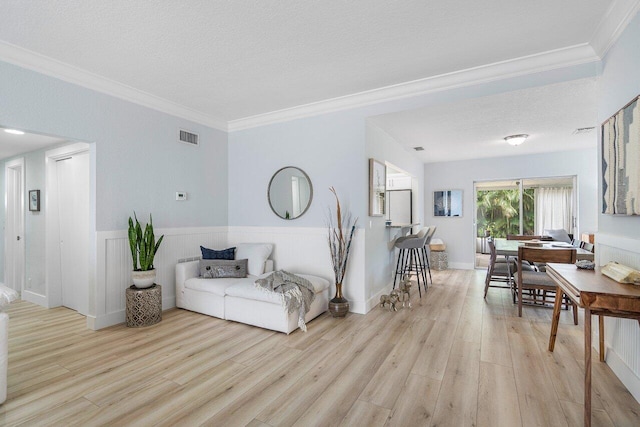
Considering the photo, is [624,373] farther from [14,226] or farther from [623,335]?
[14,226]

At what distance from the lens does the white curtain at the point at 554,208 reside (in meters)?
6.03

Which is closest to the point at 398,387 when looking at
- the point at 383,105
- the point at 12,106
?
the point at 383,105

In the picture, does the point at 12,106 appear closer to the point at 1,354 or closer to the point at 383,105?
the point at 1,354

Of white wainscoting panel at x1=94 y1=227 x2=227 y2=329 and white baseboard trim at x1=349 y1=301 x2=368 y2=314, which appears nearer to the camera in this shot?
white wainscoting panel at x1=94 y1=227 x2=227 y2=329

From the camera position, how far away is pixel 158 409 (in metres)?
1.91

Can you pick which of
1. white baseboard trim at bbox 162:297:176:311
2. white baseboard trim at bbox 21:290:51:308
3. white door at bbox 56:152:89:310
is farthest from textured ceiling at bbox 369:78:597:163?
white baseboard trim at bbox 21:290:51:308

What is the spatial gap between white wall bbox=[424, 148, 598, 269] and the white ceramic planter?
5.81 m

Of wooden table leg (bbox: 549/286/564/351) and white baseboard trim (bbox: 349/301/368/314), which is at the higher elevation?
wooden table leg (bbox: 549/286/564/351)

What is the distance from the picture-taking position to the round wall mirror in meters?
4.09

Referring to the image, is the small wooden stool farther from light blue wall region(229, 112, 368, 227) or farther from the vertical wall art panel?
the vertical wall art panel

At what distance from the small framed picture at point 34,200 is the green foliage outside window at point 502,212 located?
7892 millimetres

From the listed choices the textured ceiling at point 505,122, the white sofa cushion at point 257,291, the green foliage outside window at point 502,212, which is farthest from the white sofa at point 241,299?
the green foliage outside window at point 502,212

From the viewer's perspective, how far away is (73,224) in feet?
12.6

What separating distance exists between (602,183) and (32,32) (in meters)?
4.71
